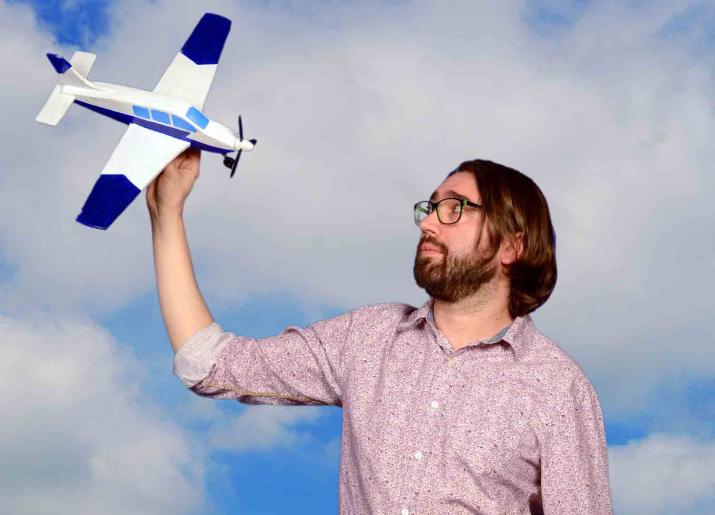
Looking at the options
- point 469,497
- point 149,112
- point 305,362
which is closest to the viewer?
point 469,497

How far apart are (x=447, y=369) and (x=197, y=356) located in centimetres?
88

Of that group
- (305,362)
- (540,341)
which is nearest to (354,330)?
(305,362)

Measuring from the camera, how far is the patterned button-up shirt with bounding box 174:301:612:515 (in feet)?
9.04

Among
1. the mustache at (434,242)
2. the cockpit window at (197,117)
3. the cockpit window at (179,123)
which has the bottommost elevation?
the mustache at (434,242)

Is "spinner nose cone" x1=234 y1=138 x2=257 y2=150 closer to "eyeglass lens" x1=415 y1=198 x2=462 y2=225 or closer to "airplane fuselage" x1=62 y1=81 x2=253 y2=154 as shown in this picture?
"airplane fuselage" x1=62 y1=81 x2=253 y2=154

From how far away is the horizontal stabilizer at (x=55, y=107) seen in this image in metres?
2.91

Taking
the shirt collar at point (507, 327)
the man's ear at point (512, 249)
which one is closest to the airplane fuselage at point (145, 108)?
the shirt collar at point (507, 327)

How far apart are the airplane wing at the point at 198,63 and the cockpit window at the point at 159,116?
0.17m

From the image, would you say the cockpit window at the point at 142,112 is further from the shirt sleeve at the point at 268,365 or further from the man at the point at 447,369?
the shirt sleeve at the point at 268,365

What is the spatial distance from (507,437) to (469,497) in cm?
23

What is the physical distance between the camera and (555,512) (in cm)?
279

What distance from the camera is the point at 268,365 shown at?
10.1 feet

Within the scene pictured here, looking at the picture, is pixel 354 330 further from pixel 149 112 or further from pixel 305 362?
pixel 149 112

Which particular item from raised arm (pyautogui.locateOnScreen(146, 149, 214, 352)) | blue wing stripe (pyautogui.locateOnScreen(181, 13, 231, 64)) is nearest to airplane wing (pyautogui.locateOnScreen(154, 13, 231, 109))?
blue wing stripe (pyautogui.locateOnScreen(181, 13, 231, 64))
